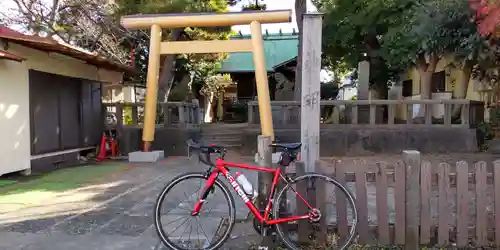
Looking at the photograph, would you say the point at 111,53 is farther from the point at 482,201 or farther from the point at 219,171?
the point at 482,201

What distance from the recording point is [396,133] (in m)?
12.5

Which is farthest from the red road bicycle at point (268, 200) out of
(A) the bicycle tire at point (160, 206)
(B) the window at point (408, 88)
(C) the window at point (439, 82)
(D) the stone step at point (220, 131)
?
(B) the window at point (408, 88)

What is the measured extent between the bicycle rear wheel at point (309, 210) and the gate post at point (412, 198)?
0.56 metres

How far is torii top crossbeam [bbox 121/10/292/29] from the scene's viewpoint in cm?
1080

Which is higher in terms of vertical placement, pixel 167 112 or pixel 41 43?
pixel 41 43

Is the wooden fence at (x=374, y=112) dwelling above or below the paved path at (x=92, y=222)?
above

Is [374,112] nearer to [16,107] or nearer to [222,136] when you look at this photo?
[222,136]

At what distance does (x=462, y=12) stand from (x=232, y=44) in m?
5.49

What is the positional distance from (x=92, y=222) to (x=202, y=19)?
6732 mm

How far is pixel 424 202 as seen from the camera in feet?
14.3

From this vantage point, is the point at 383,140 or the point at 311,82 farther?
the point at 383,140

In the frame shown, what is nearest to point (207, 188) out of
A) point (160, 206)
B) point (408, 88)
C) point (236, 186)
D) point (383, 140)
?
point (236, 186)

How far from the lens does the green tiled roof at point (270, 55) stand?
25.4m

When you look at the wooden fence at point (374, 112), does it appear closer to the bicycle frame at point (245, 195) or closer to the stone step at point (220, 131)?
the stone step at point (220, 131)
